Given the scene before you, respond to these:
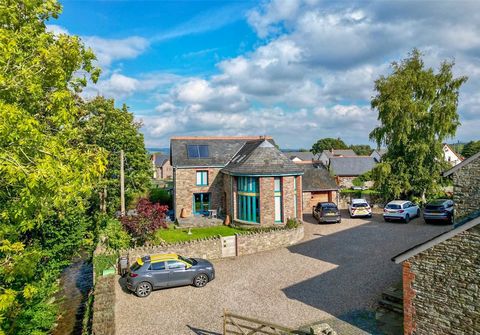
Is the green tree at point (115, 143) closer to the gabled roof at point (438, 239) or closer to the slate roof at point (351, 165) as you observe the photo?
the gabled roof at point (438, 239)

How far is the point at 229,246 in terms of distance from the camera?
19.4 metres

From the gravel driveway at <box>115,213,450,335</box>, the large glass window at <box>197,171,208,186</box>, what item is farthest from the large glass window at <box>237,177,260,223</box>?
the large glass window at <box>197,171,208,186</box>

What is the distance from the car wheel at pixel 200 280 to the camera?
1525 cm

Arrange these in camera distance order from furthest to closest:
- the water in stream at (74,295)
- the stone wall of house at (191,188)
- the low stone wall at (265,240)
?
the stone wall of house at (191,188), the low stone wall at (265,240), the water in stream at (74,295)

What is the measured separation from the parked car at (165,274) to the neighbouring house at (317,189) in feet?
66.2

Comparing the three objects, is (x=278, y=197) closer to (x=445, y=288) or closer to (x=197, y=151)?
(x=197, y=151)

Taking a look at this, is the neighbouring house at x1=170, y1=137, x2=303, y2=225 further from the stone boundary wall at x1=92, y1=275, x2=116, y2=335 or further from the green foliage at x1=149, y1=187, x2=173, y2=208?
the stone boundary wall at x1=92, y1=275, x2=116, y2=335

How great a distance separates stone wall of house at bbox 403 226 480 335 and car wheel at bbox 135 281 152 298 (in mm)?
10403

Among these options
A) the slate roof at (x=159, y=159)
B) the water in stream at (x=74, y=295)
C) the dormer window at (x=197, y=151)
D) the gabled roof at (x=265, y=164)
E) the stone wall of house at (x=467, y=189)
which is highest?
the slate roof at (x=159, y=159)

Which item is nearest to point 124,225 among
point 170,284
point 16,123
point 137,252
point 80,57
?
point 137,252

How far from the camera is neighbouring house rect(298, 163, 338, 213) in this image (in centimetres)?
3378

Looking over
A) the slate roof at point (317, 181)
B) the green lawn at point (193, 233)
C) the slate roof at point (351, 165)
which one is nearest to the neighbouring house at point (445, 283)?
the green lawn at point (193, 233)

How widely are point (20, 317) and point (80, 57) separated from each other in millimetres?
9941

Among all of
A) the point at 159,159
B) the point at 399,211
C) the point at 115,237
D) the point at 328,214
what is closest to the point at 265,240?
the point at 328,214
